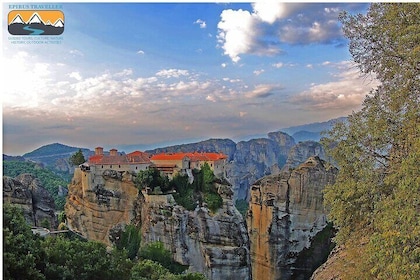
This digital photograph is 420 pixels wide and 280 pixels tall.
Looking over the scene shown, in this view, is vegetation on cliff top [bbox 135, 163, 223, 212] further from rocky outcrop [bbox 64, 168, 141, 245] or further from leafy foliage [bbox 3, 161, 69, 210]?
leafy foliage [bbox 3, 161, 69, 210]

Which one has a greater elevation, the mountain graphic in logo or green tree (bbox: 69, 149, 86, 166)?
the mountain graphic in logo

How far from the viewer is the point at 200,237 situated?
55.9 feet

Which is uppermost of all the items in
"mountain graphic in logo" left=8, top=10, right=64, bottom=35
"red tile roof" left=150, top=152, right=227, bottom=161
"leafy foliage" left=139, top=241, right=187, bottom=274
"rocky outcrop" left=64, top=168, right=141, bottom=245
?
"mountain graphic in logo" left=8, top=10, right=64, bottom=35

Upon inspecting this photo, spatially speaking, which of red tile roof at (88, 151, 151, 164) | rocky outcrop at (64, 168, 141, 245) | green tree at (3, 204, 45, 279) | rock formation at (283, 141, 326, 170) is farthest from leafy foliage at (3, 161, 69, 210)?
green tree at (3, 204, 45, 279)

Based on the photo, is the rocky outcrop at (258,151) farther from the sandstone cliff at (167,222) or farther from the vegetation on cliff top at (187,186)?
the sandstone cliff at (167,222)

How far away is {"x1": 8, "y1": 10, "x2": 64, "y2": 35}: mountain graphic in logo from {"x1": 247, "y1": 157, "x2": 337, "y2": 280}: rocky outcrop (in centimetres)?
1412

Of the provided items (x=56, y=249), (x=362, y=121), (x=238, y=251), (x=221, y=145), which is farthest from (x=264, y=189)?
(x=221, y=145)

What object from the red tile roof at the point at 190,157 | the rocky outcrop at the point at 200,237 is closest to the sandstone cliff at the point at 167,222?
the rocky outcrop at the point at 200,237

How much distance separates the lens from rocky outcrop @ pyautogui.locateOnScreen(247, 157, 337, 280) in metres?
17.7

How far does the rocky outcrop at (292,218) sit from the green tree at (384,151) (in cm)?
1270

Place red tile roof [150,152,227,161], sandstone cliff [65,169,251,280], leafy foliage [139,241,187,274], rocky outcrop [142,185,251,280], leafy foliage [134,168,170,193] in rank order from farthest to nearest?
red tile roof [150,152,227,161] < leafy foliage [134,168,170,193] < sandstone cliff [65,169,251,280] < rocky outcrop [142,185,251,280] < leafy foliage [139,241,187,274]

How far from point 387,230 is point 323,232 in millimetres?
14753

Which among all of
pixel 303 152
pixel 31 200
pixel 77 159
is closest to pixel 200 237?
pixel 77 159

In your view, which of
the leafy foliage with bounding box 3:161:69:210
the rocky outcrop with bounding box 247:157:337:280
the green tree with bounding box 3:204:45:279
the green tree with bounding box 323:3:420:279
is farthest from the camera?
the leafy foliage with bounding box 3:161:69:210
